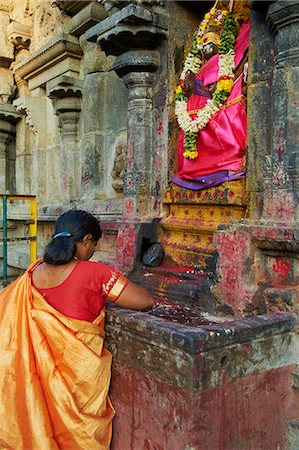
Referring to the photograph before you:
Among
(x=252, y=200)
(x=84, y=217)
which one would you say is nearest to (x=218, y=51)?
(x=252, y=200)

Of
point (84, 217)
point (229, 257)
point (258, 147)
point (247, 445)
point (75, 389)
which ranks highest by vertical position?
point (258, 147)

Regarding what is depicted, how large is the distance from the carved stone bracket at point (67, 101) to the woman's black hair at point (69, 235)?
3.85 meters

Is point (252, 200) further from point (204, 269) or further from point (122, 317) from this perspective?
point (122, 317)

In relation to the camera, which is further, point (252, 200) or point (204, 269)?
point (204, 269)

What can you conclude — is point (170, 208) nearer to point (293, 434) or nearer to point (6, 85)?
point (293, 434)

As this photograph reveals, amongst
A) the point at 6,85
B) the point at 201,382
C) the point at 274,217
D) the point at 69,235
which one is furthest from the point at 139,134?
the point at 6,85

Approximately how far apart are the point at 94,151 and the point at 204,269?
2419 mm

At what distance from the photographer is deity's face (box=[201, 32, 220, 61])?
3.96 m

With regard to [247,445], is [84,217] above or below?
above

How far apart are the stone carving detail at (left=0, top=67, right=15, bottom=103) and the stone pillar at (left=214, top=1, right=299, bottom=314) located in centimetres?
549

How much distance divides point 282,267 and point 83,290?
1.40 meters

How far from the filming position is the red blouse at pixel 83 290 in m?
2.22

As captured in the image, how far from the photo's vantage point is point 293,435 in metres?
2.45

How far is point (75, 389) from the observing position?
2.20 meters
